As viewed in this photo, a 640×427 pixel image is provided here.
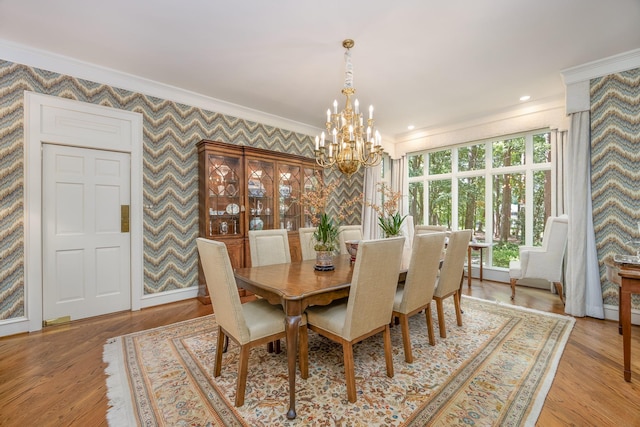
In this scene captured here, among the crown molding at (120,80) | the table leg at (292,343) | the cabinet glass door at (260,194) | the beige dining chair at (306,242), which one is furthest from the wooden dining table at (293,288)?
the crown molding at (120,80)

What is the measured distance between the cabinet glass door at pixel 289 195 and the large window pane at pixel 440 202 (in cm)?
286

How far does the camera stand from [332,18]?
224 centimetres

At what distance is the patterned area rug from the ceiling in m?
2.72

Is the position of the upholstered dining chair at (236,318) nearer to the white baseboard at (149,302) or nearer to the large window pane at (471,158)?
the white baseboard at (149,302)

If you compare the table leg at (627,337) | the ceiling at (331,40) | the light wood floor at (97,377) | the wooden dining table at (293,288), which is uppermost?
the ceiling at (331,40)

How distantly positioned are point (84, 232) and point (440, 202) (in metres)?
5.60

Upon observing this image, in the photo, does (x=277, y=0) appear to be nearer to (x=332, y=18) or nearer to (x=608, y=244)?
(x=332, y=18)

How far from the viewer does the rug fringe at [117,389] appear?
156cm

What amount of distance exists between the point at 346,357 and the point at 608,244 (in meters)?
3.32

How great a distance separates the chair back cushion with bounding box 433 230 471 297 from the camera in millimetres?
2541

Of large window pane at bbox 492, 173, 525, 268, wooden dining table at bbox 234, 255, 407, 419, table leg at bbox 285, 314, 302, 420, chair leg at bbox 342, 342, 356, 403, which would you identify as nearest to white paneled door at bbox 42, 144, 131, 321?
wooden dining table at bbox 234, 255, 407, 419

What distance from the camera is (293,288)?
1780 millimetres

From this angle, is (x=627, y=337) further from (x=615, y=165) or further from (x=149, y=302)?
(x=149, y=302)

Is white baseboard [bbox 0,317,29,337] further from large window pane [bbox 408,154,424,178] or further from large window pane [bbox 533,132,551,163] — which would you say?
large window pane [bbox 533,132,551,163]
